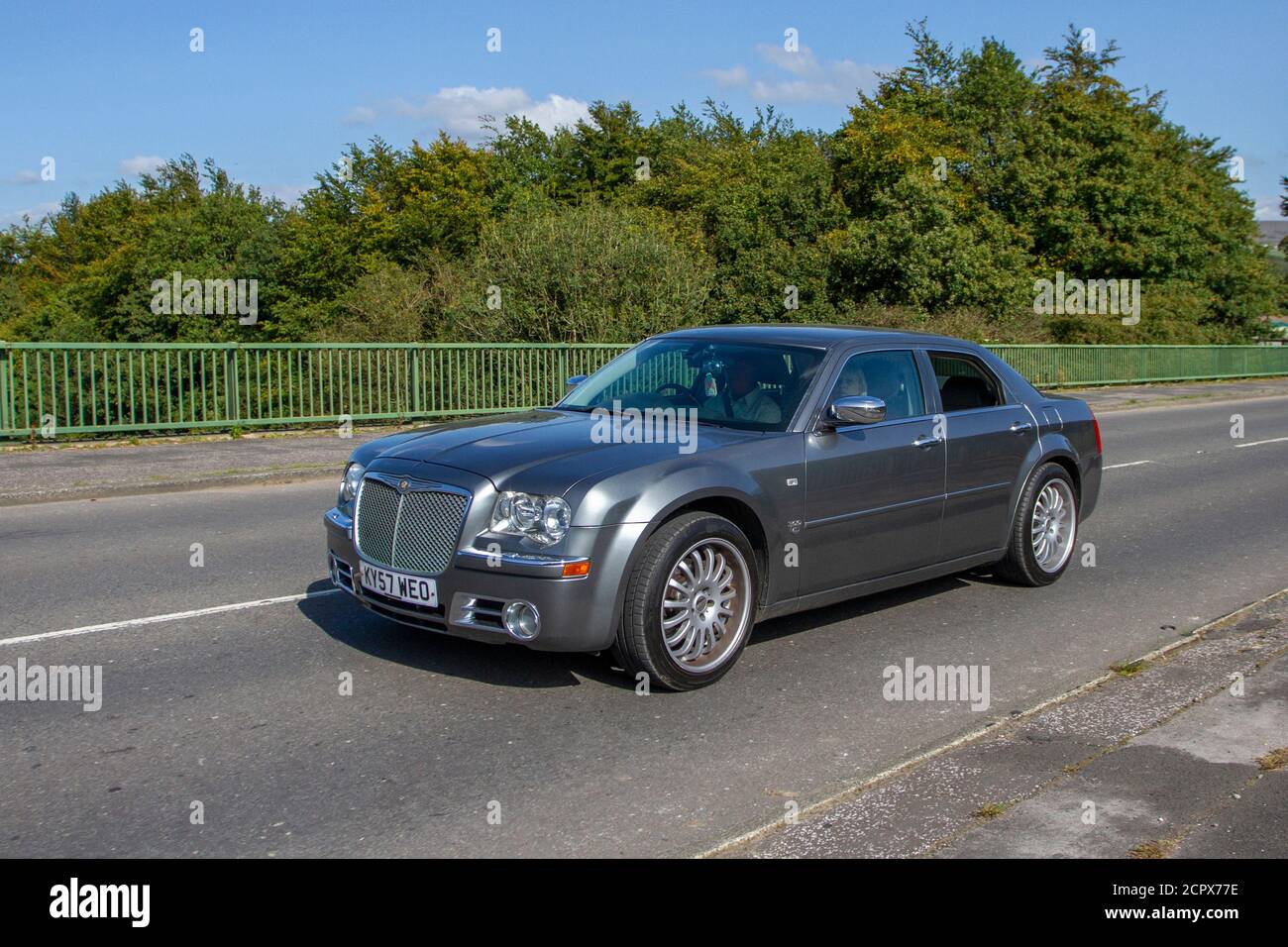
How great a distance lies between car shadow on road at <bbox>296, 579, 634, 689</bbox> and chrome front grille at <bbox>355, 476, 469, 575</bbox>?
53 centimetres

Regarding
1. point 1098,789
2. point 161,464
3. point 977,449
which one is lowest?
point 1098,789

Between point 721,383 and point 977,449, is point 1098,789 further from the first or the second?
point 977,449

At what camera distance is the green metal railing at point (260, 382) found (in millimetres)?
14844

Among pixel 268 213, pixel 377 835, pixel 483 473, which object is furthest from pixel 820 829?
pixel 268 213

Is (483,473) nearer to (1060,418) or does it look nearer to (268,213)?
(1060,418)

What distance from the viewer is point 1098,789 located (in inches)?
170

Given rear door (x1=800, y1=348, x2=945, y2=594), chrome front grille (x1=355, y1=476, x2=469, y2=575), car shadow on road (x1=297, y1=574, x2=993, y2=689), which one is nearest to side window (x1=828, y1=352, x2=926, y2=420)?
rear door (x1=800, y1=348, x2=945, y2=594)

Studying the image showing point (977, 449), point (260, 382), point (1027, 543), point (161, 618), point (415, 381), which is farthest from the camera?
point (415, 381)

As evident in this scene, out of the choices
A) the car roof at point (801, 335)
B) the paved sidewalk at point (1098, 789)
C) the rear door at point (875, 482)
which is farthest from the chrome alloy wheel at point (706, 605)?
the car roof at point (801, 335)

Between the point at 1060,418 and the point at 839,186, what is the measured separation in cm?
4222

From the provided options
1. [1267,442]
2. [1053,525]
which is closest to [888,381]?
[1053,525]

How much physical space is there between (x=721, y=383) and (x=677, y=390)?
0.24 m
